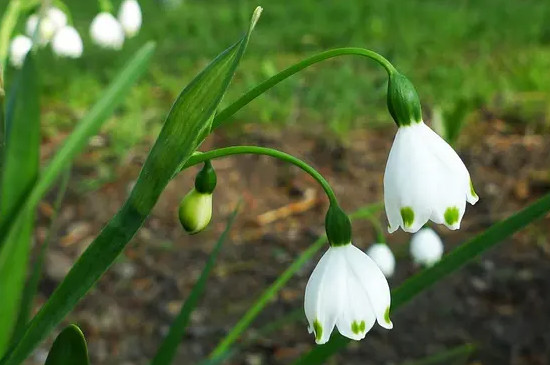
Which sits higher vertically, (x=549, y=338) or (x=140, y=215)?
(x=140, y=215)

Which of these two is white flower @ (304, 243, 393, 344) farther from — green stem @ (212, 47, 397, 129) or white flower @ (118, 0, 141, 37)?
white flower @ (118, 0, 141, 37)

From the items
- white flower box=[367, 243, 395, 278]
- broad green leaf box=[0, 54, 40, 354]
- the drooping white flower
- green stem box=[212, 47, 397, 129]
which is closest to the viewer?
green stem box=[212, 47, 397, 129]

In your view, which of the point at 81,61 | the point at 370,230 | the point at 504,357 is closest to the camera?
the point at 504,357

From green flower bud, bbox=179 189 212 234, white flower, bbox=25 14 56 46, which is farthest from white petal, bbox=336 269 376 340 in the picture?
white flower, bbox=25 14 56 46

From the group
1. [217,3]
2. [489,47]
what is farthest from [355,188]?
[217,3]

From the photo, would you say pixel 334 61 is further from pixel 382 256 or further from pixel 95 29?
pixel 382 256

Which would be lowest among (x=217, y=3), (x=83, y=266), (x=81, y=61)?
(x=217, y=3)

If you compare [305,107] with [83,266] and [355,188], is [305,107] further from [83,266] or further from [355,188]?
[83,266]
